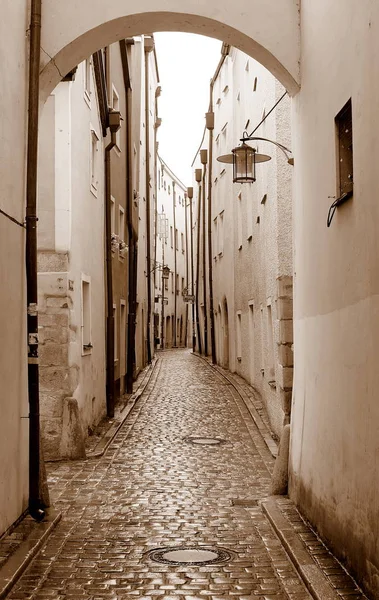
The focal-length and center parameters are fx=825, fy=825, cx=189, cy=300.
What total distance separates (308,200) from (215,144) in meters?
25.0

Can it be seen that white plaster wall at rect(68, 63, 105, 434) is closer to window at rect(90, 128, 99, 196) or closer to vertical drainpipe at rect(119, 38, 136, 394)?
window at rect(90, 128, 99, 196)

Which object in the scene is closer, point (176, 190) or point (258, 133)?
point (258, 133)

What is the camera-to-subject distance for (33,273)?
27.5 feet

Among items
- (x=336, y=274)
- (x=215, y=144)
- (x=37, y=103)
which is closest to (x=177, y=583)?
(x=336, y=274)

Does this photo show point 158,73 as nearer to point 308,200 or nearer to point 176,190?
point 176,190

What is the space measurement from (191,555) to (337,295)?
2610mm

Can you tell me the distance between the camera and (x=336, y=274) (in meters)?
6.85

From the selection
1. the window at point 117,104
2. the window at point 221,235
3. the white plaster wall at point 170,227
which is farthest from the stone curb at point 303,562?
the white plaster wall at point 170,227

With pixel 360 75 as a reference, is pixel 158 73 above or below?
above

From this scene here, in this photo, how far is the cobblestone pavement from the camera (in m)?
6.28

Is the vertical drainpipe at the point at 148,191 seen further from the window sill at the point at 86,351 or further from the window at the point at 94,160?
the window sill at the point at 86,351

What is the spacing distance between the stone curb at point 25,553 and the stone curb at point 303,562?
2173 mm

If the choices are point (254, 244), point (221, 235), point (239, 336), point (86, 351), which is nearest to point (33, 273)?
point (86, 351)

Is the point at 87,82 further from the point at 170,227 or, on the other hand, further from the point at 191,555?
the point at 170,227
